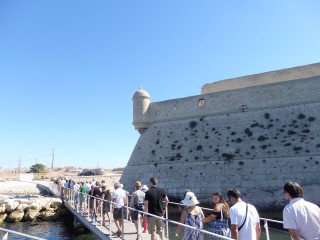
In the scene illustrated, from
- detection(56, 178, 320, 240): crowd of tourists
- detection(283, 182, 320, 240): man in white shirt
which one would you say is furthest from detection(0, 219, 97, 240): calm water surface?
detection(283, 182, 320, 240): man in white shirt

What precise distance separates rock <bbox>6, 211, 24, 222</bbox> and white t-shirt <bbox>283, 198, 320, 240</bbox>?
61.4 feet

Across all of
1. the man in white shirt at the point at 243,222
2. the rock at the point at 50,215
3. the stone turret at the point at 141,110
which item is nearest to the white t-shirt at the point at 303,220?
the man in white shirt at the point at 243,222

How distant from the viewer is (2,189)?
132ft

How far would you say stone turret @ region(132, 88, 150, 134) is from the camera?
84.7 ft

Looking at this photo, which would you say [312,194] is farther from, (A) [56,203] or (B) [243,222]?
(A) [56,203]

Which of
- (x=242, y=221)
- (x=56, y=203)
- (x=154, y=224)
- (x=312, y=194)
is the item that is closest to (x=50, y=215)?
(x=56, y=203)

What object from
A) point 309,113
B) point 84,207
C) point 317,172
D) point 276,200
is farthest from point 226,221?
point 309,113

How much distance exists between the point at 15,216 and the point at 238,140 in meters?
15.9

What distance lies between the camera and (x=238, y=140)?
67.0ft

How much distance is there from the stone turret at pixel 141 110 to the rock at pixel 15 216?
38.9 ft

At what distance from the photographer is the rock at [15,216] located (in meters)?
17.9

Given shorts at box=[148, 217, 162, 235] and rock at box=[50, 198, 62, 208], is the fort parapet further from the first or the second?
shorts at box=[148, 217, 162, 235]

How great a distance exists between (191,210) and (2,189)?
42610mm

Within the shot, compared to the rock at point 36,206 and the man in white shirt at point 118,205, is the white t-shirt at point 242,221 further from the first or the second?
the rock at point 36,206
